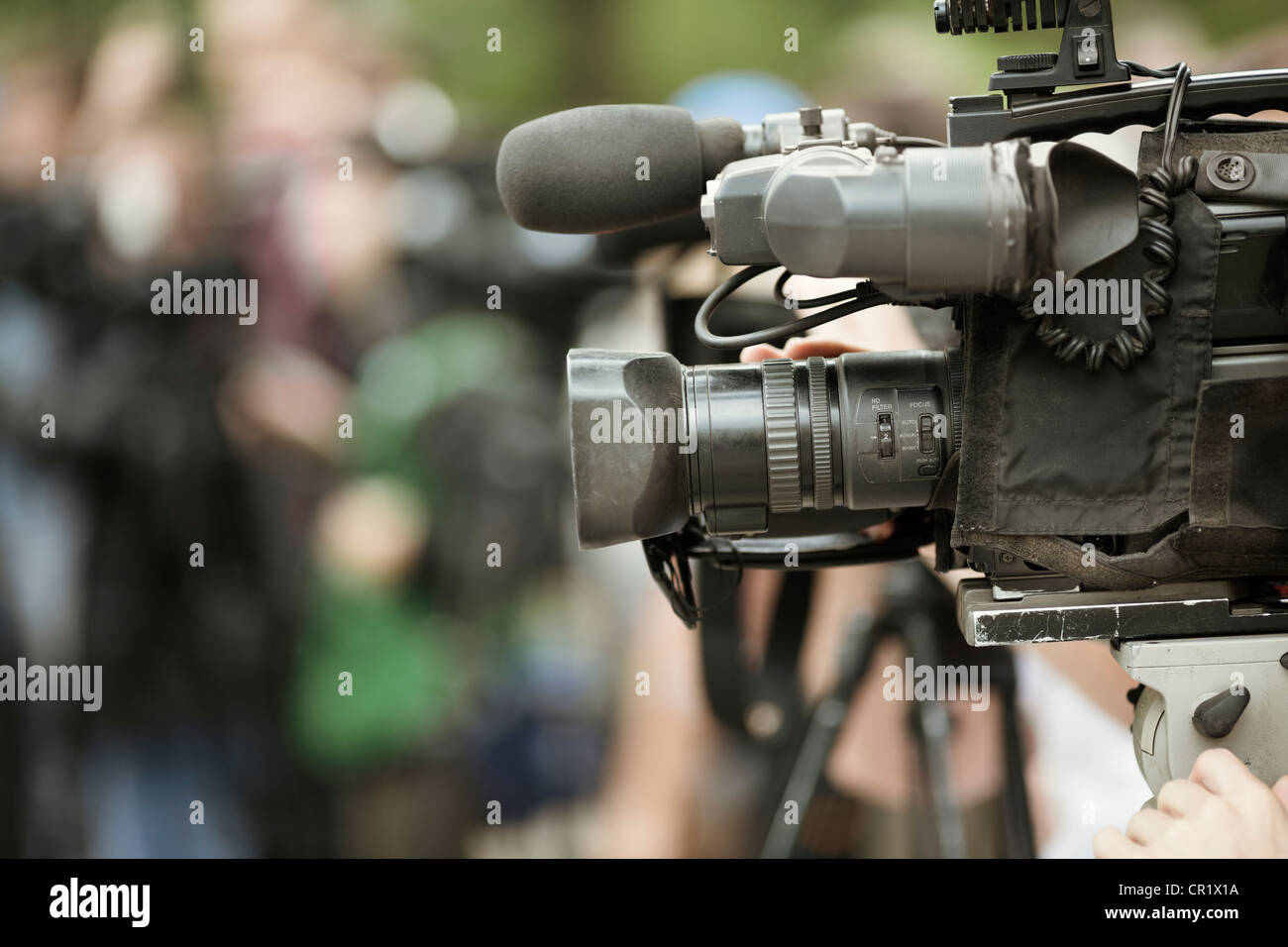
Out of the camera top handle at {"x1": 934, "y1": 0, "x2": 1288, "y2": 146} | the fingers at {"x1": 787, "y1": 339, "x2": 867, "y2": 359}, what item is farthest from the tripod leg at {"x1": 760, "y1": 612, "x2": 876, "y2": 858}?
the camera top handle at {"x1": 934, "y1": 0, "x2": 1288, "y2": 146}

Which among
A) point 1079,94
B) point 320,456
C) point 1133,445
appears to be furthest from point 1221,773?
point 320,456

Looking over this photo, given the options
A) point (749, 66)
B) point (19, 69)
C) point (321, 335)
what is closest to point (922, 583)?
point (749, 66)

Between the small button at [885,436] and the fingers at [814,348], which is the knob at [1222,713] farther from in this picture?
the fingers at [814,348]

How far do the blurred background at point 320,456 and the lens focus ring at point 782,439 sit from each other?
1.99ft

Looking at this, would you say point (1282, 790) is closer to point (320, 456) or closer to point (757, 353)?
point (757, 353)

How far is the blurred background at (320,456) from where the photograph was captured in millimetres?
1330

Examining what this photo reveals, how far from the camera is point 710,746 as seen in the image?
1.31 metres

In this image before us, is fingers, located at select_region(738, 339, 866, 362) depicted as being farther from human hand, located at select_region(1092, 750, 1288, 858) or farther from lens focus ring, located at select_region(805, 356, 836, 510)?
human hand, located at select_region(1092, 750, 1288, 858)

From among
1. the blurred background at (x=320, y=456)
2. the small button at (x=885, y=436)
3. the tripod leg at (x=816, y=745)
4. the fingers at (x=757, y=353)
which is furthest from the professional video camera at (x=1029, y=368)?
the blurred background at (x=320, y=456)

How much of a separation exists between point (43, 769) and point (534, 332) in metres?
0.88

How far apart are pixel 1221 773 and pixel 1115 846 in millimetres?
71

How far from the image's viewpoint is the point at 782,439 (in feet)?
2.18

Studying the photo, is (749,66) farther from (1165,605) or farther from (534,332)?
(1165,605)

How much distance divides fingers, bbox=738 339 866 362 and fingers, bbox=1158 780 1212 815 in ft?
1.18
